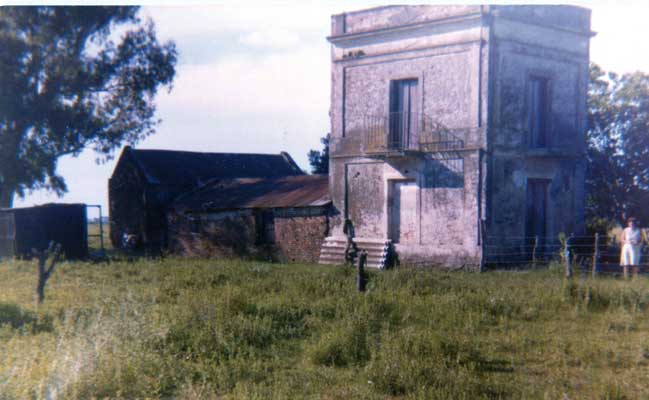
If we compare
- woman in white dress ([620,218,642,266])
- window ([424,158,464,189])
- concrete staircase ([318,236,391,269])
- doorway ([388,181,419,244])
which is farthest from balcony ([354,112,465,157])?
woman in white dress ([620,218,642,266])

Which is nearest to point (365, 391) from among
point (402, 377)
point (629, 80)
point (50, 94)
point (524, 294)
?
point (402, 377)

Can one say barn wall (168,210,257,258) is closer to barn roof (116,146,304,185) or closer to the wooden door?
barn roof (116,146,304,185)

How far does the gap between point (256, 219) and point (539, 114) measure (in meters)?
9.80

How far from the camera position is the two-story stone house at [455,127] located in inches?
658

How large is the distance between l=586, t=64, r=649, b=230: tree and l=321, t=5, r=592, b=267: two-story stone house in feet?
10.8

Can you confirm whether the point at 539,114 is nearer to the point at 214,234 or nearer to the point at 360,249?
the point at 360,249

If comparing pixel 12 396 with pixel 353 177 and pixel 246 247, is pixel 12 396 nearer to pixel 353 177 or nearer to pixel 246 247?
pixel 353 177

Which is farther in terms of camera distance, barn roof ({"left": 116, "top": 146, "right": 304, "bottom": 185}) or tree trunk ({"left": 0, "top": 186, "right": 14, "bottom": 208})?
barn roof ({"left": 116, "top": 146, "right": 304, "bottom": 185})

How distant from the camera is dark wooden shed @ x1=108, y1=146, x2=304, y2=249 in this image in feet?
86.4

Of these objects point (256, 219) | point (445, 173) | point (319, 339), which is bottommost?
point (319, 339)

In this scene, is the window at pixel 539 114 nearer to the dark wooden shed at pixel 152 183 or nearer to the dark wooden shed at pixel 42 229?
the dark wooden shed at pixel 42 229

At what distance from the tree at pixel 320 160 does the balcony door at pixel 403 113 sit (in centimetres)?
1349

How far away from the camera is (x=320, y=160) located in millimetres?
33031

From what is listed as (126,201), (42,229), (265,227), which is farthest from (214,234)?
(126,201)
